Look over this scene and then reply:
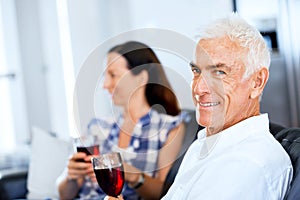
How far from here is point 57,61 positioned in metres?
3.86

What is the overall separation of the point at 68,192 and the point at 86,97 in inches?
36.2

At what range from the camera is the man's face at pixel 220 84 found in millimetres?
1354

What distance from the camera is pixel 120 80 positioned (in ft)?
7.77

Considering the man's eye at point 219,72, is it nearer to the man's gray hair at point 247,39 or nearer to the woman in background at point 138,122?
the man's gray hair at point 247,39

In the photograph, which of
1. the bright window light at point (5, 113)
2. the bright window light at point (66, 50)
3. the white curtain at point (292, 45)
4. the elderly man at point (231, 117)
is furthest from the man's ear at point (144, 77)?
the bright window light at point (5, 113)

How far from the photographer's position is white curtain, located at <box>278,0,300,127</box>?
2.78 metres

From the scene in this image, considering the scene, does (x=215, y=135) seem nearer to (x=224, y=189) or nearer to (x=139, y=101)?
(x=224, y=189)

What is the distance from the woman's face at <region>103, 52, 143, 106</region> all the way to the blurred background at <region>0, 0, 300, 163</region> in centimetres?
48

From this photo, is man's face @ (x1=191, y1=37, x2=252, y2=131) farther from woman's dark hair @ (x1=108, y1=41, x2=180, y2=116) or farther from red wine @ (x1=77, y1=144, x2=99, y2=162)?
woman's dark hair @ (x1=108, y1=41, x2=180, y2=116)

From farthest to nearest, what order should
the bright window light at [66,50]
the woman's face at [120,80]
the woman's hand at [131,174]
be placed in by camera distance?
1. the bright window light at [66,50]
2. the woman's face at [120,80]
3. the woman's hand at [131,174]

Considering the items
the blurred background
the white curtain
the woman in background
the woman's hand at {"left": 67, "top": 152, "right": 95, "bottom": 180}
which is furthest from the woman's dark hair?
the white curtain

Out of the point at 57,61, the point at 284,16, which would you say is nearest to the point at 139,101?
the point at 284,16

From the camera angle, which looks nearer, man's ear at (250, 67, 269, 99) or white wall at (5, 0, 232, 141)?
man's ear at (250, 67, 269, 99)

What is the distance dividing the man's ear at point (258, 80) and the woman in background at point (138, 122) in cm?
85
